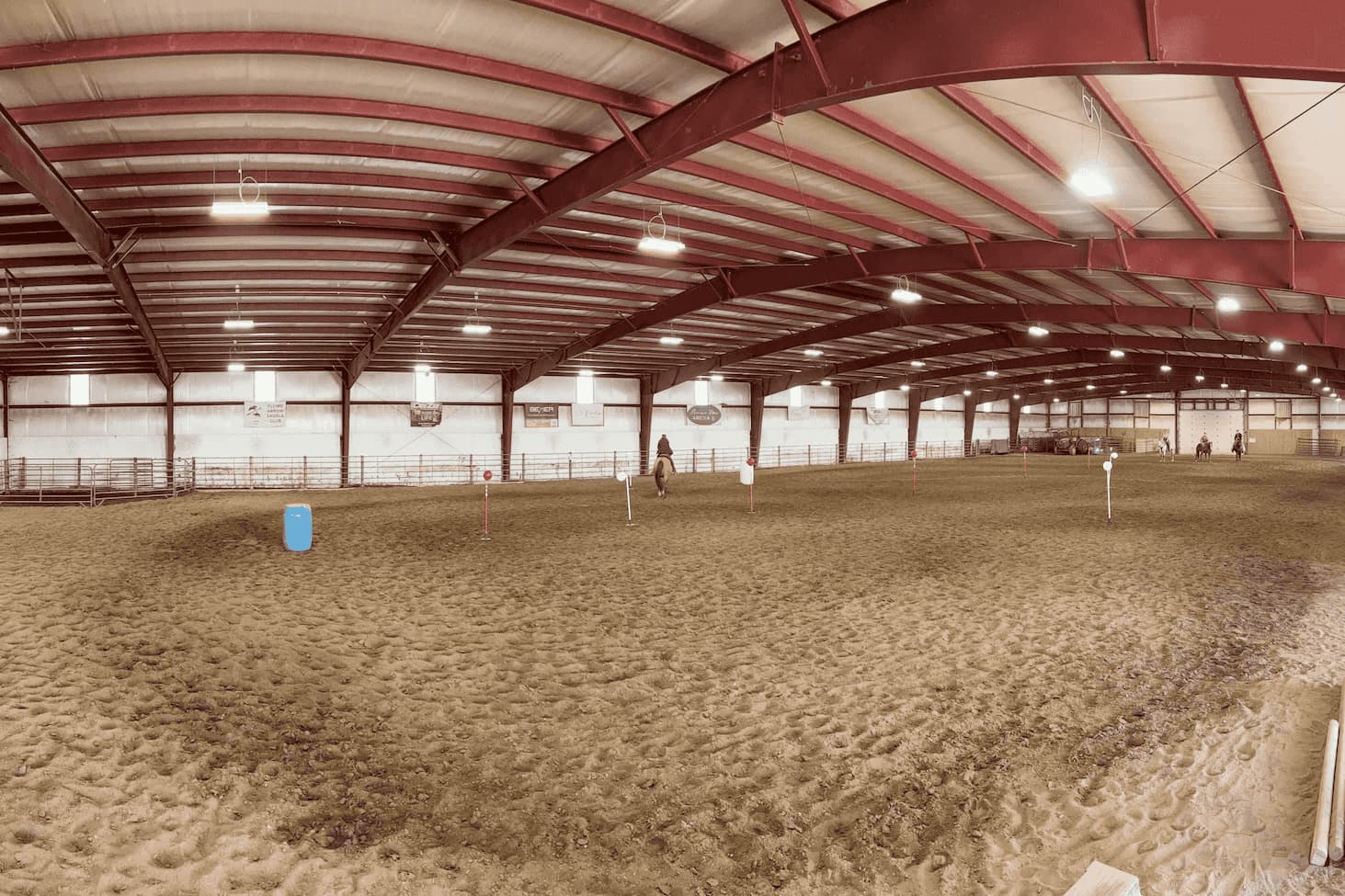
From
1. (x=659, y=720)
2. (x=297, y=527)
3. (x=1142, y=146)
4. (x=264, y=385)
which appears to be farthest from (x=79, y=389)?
(x=1142, y=146)

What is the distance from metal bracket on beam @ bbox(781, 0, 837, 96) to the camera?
21.2 feet

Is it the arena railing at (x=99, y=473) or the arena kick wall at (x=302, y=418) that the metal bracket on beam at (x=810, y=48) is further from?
the arena railing at (x=99, y=473)

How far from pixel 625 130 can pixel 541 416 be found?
23.5m

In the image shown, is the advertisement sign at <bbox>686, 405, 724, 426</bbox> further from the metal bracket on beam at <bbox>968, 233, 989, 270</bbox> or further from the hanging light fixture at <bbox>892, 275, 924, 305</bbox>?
the metal bracket on beam at <bbox>968, 233, 989, 270</bbox>

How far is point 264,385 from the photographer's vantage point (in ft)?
89.5

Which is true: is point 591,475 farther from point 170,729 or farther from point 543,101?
point 170,729

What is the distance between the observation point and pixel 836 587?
9.10 m

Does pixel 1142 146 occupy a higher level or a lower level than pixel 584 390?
higher

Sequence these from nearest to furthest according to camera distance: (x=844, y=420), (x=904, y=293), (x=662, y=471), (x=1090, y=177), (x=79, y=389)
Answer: (x=1090, y=177) → (x=904, y=293) → (x=662, y=471) → (x=79, y=389) → (x=844, y=420)

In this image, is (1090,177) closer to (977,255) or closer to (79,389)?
(977,255)

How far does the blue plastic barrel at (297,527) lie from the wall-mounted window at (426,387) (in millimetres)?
18524

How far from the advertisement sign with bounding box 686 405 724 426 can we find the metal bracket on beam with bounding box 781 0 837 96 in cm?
2911

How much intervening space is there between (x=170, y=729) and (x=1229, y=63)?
9.21m

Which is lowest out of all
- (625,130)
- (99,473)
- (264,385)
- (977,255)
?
(99,473)
